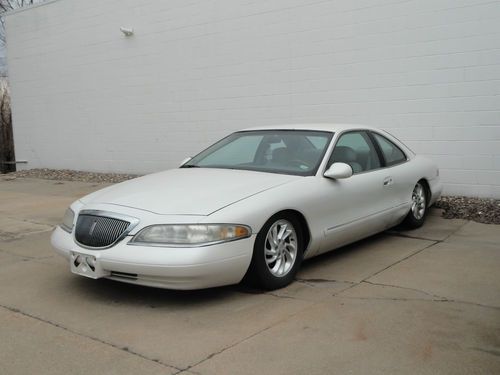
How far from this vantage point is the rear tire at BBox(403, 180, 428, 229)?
686 centimetres

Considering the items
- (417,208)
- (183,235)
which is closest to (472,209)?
(417,208)

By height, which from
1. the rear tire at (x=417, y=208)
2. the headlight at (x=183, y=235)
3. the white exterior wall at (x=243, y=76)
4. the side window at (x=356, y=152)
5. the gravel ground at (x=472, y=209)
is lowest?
the gravel ground at (x=472, y=209)

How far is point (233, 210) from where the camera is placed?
14.5ft

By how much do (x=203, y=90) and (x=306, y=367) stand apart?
9.20 meters

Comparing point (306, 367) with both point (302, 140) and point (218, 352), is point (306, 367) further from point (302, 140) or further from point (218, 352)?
point (302, 140)

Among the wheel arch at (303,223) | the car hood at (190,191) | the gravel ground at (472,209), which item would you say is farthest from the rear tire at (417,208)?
the car hood at (190,191)

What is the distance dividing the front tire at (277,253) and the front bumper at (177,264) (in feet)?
0.43

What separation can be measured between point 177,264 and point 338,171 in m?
1.90

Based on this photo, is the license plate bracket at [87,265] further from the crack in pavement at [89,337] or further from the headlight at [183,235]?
the crack in pavement at [89,337]

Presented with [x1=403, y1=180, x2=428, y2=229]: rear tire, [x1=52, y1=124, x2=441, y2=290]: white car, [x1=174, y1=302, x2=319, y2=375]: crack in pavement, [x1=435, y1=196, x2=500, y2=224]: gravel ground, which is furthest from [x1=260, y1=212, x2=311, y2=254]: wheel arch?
[x1=435, y1=196, x2=500, y2=224]: gravel ground

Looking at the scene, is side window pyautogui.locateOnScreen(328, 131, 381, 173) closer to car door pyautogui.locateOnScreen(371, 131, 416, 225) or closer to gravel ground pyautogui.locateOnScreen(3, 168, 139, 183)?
car door pyautogui.locateOnScreen(371, 131, 416, 225)

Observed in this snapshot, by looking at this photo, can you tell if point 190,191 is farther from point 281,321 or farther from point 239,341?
point 239,341

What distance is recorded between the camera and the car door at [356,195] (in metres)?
5.32

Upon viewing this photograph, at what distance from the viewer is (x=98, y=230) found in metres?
4.51
